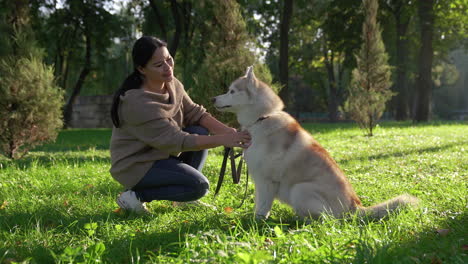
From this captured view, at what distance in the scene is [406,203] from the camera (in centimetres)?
339

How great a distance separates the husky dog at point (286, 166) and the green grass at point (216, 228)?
152 millimetres

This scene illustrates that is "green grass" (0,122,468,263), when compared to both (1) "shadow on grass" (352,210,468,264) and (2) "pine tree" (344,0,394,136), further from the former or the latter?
(2) "pine tree" (344,0,394,136)

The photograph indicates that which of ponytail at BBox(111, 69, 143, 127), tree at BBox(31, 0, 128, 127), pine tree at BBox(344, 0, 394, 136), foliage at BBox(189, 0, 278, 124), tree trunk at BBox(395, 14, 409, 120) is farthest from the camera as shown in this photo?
tree trunk at BBox(395, 14, 409, 120)

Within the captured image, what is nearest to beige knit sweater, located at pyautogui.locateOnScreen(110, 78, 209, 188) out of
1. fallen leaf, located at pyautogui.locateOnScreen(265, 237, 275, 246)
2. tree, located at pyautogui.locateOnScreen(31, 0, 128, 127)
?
fallen leaf, located at pyautogui.locateOnScreen(265, 237, 275, 246)

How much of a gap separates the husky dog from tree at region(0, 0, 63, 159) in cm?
590

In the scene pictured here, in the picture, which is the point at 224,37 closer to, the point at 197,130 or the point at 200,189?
the point at 197,130

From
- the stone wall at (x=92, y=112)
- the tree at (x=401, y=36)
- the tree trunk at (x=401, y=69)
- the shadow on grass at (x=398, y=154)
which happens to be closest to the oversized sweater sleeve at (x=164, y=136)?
the shadow on grass at (x=398, y=154)

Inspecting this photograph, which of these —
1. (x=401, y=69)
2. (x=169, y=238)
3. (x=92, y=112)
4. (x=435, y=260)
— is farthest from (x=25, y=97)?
(x=401, y=69)

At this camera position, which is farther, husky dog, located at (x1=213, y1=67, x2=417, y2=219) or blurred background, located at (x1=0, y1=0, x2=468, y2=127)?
blurred background, located at (x1=0, y1=0, x2=468, y2=127)

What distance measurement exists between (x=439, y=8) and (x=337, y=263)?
25.1m

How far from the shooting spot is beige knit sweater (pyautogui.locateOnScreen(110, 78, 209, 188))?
3.57 meters

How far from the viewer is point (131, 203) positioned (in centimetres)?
379

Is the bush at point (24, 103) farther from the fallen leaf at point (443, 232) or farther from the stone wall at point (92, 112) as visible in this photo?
the stone wall at point (92, 112)

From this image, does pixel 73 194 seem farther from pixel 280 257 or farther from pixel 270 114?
pixel 280 257
